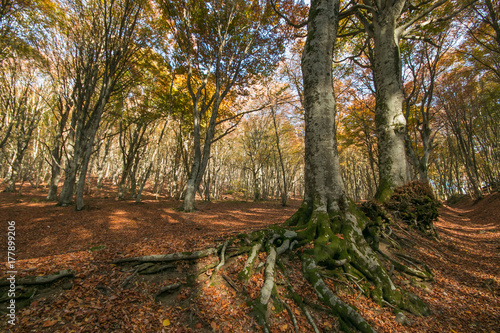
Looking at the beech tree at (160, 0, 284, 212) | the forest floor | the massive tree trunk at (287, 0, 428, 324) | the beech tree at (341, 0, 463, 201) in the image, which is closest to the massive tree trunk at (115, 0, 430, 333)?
the massive tree trunk at (287, 0, 428, 324)

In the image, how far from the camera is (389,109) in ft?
20.5

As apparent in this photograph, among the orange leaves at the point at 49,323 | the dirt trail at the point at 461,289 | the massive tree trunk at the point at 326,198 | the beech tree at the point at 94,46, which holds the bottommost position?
the dirt trail at the point at 461,289

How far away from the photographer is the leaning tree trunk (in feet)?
19.8

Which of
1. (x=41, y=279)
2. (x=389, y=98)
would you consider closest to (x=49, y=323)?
(x=41, y=279)

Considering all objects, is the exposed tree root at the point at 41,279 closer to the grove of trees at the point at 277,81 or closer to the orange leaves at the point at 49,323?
the orange leaves at the point at 49,323

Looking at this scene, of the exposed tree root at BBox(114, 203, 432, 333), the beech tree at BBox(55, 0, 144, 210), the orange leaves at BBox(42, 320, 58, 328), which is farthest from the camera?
the beech tree at BBox(55, 0, 144, 210)

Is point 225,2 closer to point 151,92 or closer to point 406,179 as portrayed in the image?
point 151,92

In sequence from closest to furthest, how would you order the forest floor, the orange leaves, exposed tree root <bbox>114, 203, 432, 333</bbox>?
the orange leaves, the forest floor, exposed tree root <bbox>114, 203, 432, 333</bbox>

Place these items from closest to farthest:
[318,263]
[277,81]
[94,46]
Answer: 1. [318,263]
2. [94,46]
3. [277,81]

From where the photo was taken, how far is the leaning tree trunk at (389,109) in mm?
6043

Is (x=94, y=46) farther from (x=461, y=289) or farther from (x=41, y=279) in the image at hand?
(x=461, y=289)

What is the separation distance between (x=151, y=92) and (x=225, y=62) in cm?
638

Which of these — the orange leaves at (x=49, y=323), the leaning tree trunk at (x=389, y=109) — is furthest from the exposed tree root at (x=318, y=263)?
the leaning tree trunk at (x=389, y=109)

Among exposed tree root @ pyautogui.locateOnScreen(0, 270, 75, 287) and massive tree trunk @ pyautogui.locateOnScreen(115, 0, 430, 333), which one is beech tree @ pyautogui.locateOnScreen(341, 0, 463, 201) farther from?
exposed tree root @ pyautogui.locateOnScreen(0, 270, 75, 287)
